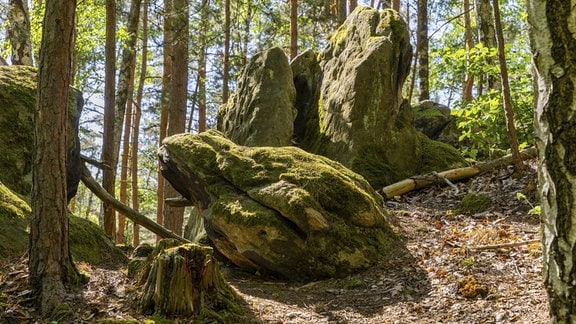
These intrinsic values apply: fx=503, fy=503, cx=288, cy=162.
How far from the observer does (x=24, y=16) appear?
10945mm

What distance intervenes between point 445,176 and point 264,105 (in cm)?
388

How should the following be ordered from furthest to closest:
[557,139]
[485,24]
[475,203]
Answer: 1. [485,24]
2. [475,203]
3. [557,139]

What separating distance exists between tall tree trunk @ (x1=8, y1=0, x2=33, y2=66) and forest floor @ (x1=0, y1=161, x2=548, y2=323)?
731 centimetres

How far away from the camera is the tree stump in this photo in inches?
175

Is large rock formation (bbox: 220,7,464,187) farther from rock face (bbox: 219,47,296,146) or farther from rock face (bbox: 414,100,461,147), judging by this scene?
rock face (bbox: 414,100,461,147)

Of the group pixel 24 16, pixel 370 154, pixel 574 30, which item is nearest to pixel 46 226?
pixel 574 30

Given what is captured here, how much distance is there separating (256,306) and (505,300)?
2.40 m

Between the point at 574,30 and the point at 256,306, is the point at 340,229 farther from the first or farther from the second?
the point at 574,30

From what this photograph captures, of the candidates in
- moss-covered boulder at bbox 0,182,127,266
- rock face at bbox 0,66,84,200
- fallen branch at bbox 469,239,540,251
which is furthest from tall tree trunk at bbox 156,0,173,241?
fallen branch at bbox 469,239,540,251

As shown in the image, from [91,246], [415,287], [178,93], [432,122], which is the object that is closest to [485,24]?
[432,122]

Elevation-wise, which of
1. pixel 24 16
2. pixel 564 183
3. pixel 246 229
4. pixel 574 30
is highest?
pixel 24 16

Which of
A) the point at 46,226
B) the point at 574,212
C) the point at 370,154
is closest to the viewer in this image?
the point at 574,212

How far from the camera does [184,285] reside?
4.52 meters

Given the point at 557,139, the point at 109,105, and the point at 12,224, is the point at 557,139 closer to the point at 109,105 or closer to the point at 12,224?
the point at 12,224
